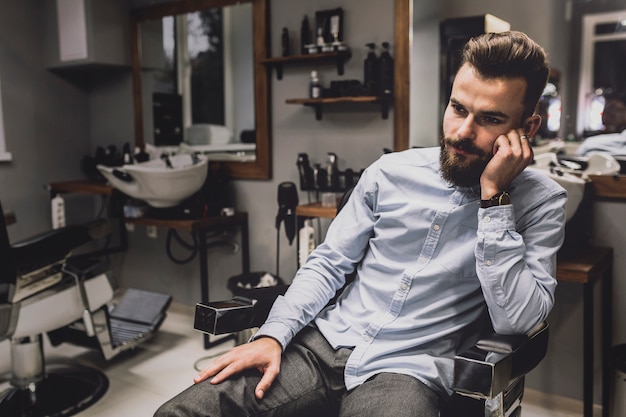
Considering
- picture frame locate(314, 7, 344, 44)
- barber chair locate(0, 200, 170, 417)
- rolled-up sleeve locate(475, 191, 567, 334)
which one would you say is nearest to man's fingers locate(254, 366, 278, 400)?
rolled-up sleeve locate(475, 191, 567, 334)

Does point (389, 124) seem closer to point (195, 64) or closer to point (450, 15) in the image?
point (450, 15)

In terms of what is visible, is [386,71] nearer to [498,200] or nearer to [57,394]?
[498,200]

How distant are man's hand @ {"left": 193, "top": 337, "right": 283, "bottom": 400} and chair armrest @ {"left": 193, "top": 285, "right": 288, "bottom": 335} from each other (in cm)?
8

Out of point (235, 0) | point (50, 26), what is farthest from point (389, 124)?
point (50, 26)

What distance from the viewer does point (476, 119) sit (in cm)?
136

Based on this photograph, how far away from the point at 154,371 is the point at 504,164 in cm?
218

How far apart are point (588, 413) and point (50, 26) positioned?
12.3 feet

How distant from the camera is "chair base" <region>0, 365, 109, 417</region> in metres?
2.37

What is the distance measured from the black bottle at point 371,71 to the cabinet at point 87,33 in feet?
5.84

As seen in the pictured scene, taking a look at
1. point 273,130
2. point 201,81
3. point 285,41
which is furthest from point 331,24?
point 201,81

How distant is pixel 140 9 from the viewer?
3646 mm

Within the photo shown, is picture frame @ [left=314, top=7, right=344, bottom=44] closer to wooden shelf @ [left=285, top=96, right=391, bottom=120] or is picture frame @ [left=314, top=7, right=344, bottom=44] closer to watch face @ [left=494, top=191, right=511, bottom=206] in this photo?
wooden shelf @ [left=285, top=96, right=391, bottom=120]

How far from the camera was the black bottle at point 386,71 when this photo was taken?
2693 mm

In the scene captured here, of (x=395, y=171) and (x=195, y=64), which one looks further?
(x=195, y=64)
